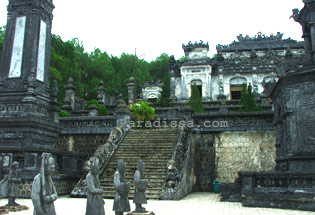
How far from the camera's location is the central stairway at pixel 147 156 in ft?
39.8

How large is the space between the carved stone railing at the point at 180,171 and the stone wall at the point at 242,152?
6.00 feet

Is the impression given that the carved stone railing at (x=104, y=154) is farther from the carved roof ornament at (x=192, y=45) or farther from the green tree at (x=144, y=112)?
the carved roof ornament at (x=192, y=45)

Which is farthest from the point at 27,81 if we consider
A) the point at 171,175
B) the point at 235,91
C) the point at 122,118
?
the point at 235,91

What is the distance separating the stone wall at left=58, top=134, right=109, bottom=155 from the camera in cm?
1732

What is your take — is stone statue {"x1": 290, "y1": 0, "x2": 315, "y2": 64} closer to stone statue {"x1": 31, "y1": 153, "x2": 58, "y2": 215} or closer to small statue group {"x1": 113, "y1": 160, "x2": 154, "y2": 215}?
small statue group {"x1": 113, "y1": 160, "x2": 154, "y2": 215}

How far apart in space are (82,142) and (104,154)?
3.93 m

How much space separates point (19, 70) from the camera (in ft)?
46.9

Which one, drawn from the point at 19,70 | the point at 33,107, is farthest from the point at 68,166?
the point at 19,70

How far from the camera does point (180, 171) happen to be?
12.5 metres

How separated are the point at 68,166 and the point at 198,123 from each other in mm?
6827

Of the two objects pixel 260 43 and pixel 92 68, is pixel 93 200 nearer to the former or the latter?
pixel 260 43

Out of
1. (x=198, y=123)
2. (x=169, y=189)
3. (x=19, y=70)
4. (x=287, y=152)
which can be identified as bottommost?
(x=169, y=189)

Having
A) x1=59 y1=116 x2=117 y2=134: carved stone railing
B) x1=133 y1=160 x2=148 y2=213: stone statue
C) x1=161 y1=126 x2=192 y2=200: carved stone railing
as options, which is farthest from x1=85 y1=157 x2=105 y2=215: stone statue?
x1=59 y1=116 x2=117 y2=134: carved stone railing

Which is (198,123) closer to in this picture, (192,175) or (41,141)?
(192,175)
